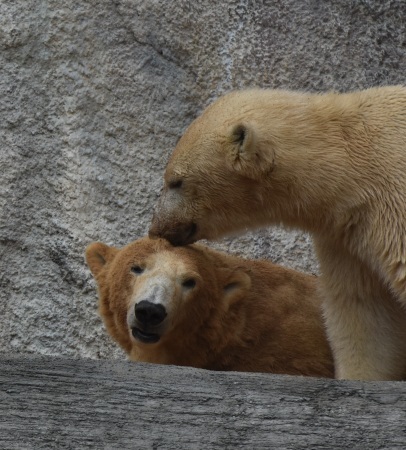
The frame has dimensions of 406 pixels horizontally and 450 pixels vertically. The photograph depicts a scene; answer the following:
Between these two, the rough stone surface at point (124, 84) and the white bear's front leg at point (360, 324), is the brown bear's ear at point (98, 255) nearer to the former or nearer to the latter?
the rough stone surface at point (124, 84)

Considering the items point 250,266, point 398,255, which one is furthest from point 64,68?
point 398,255

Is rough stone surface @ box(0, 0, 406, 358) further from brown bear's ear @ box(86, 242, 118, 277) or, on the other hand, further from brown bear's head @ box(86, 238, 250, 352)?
brown bear's head @ box(86, 238, 250, 352)

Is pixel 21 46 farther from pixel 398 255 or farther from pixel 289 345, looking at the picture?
pixel 398 255

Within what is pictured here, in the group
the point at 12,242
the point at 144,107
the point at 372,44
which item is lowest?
the point at 12,242

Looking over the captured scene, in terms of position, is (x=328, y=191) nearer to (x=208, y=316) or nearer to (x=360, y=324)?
(x=360, y=324)

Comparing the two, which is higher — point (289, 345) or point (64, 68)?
point (64, 68)

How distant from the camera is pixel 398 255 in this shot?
375 centimetres

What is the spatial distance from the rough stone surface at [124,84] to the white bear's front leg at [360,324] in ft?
3.58

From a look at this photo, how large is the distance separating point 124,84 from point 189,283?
1543 mm

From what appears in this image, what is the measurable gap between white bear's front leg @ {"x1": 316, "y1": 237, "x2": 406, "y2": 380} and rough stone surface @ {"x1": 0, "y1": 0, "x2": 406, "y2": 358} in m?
1.09

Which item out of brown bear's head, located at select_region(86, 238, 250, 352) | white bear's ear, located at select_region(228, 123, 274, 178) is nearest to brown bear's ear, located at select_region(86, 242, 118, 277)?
brown bear's head, located at select_region(86, 238, 250, 352)

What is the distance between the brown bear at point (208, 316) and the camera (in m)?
4.24

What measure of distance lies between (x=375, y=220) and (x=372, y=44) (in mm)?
1902

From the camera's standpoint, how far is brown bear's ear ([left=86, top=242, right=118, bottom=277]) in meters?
4.61
